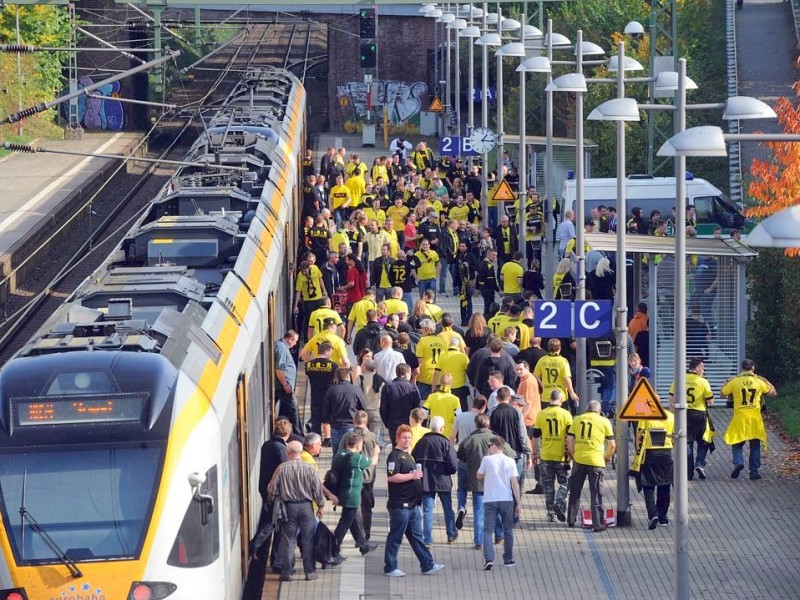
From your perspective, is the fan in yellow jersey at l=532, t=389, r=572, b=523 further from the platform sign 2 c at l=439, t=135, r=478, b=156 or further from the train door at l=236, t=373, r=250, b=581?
the platform sign 2 c at l=439, t=135, r=478, b=156

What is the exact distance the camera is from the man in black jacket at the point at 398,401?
61.5 ft

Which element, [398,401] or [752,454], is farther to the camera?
[752,454]

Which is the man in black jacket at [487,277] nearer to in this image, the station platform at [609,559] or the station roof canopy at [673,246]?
the station roof canopy at [673,246]

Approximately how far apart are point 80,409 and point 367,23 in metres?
38.7

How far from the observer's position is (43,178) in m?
45.2

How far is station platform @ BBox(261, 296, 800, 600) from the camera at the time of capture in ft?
51.9

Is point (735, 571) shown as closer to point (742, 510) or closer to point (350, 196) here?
point (742, 510)

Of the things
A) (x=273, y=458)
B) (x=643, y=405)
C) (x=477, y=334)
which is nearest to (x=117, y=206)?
(x=477, y=334)

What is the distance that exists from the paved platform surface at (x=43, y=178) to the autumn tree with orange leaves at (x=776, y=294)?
595 inches

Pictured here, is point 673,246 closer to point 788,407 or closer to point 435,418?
point 788,407

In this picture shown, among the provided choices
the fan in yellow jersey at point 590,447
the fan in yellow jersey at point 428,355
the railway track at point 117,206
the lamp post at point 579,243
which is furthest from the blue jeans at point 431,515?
the railway track at point 117,206

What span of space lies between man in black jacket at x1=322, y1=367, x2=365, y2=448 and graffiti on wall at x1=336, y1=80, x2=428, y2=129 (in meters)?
43.1

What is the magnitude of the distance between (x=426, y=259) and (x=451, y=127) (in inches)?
1000

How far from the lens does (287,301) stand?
25.1 meters
